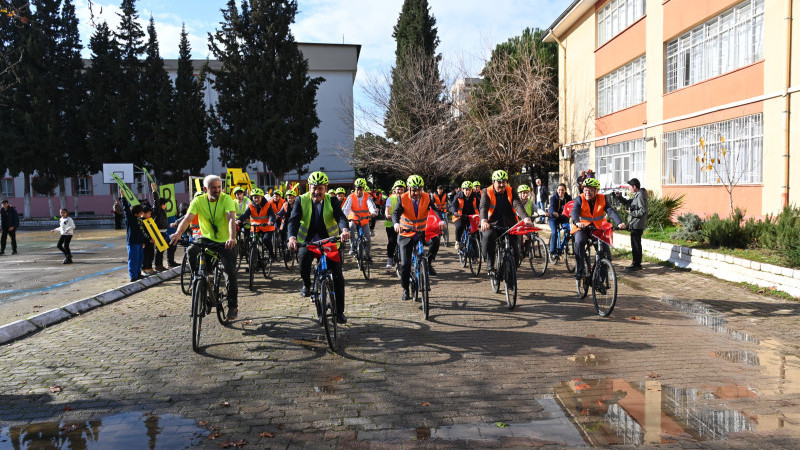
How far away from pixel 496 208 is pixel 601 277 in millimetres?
2107

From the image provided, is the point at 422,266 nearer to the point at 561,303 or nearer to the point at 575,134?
Result: the point at 561,303

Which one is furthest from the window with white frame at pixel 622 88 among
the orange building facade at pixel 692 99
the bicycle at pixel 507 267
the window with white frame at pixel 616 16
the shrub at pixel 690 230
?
the bicycle at pixel 507 267

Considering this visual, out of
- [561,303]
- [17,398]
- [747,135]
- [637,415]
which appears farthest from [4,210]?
[747,135]

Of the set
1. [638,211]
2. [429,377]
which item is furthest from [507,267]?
[638,211]

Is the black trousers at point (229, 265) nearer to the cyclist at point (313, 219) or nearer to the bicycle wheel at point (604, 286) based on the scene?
the cyclist at point (313, 219)

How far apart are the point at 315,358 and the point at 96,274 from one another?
963 cm

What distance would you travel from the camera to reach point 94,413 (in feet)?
15.1

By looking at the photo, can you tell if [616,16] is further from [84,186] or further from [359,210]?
[84,186]

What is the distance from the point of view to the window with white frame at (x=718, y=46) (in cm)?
1395

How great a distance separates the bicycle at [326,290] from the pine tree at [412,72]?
27.9 m

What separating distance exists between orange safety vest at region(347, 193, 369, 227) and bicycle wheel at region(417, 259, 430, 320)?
4.61m

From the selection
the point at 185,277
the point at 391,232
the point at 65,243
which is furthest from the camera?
the point at 65,243

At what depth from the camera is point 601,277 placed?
8.00 m

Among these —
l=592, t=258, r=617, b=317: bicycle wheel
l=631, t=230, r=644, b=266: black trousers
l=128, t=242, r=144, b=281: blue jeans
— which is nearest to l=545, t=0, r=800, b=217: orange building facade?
l=631, t=230, r=644, b=266: black trousers
